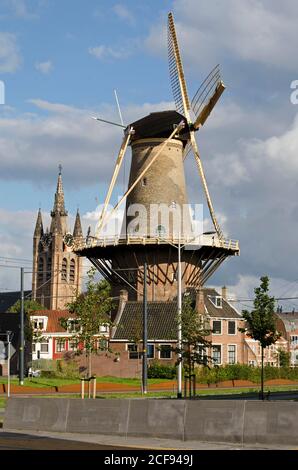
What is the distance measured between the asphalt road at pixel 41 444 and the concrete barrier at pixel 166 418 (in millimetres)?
1412

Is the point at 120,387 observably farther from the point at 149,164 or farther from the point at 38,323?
the point at 38,323

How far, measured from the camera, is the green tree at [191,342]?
42750 mm

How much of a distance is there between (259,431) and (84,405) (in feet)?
19.6

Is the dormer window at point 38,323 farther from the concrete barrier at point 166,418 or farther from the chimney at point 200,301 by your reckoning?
the concrete barrier at point 166,418

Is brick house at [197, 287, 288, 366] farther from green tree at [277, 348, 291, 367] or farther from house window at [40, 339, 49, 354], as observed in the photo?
house window at [40, 339, 49, 354]

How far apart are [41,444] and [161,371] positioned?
49529 millimetres

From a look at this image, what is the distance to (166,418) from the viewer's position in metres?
23.0

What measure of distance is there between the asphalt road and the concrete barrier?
141 centimetres

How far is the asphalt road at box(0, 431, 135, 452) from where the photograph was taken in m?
21.1

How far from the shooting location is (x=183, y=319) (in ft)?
162

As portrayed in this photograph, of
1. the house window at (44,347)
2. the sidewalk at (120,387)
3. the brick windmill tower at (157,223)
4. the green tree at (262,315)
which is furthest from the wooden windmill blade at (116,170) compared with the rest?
the house window at (44,347)

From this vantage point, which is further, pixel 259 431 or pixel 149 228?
pixel 149 228
